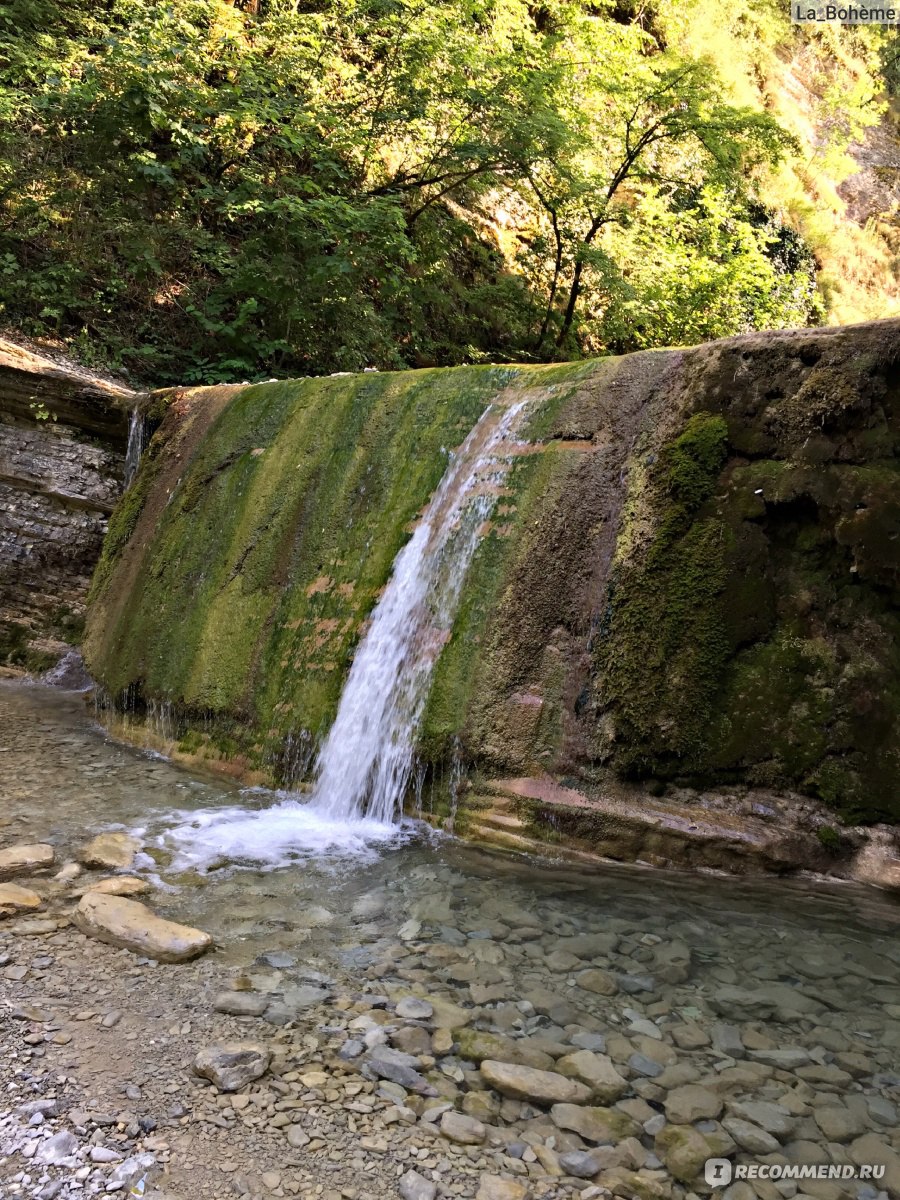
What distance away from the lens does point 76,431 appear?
28.3 feet

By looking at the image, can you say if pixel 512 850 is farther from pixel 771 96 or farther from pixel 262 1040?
pixel 771 96

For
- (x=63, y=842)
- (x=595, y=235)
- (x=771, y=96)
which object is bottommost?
(x=63, y=842)

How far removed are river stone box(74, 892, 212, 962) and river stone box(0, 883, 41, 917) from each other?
0.18 meters

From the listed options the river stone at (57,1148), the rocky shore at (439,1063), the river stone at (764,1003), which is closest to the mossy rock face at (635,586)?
the rocky shore at (439,1063)

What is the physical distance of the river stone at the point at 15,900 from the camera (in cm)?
313

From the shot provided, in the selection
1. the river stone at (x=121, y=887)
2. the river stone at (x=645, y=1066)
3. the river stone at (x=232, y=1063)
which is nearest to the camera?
the river stone at (x=232, y=1063)

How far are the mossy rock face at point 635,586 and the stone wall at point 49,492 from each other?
10.0ft

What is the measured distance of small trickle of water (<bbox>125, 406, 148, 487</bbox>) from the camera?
839 centimetres

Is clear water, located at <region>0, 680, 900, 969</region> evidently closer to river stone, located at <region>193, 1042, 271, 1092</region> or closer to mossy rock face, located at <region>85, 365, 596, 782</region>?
river stone, located at <region>193, 1042, 271, 1092</region>

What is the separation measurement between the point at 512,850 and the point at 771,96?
794 inches

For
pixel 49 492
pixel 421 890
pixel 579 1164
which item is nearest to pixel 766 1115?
pixel 579 1164

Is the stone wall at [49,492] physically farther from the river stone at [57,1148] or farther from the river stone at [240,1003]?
the river stone at [57,1148]

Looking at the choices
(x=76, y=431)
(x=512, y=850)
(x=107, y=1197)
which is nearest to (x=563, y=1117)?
(x=107, y=1197)

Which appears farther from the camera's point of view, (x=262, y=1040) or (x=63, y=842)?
(x=63, y=842)
